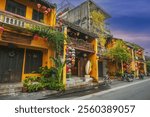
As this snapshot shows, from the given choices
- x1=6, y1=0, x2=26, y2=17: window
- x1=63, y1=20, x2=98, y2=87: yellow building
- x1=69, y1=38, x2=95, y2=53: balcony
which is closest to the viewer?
x1=6, y1=0, x2=26, y2=17: window

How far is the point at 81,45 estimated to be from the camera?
14.2m

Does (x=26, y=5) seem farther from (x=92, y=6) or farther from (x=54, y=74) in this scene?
(x=92, y=6)

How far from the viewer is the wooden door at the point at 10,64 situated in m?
9.82

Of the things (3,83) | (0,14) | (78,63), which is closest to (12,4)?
(0,14)

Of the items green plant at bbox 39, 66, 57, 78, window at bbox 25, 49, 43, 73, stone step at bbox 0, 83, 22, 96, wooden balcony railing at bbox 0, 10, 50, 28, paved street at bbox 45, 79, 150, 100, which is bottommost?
paved street at bbox 45, 79, 150, 100

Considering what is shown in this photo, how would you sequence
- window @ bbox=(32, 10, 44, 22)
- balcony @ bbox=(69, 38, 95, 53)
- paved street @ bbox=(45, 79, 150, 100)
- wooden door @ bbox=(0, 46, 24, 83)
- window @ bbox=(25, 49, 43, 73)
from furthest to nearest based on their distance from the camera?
1. balcony @ bbox=(69, 38, 95, 53)
2. window @ bbox=(32, 10, 44, 22)
3. window @ bbox=(25, 49, 43, 73)
4. wooden door @ bbox=(0, 46, 24, 83)
5. paved street @ bbox=(45, 79, 150, 100)

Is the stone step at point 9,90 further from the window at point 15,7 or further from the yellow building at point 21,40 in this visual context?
the window at point 15,7

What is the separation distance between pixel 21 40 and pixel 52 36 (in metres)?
2.31

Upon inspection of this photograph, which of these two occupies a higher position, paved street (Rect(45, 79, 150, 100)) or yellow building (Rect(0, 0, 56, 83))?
yellow building (Rect(0, 0, 56, 83))

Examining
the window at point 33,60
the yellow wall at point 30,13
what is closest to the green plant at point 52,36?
the window at point 33,60

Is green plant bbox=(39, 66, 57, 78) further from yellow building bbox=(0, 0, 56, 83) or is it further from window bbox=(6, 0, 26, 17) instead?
window bbox=(6, 0, 26, 17)

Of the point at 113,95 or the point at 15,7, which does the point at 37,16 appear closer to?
the point at 15,7

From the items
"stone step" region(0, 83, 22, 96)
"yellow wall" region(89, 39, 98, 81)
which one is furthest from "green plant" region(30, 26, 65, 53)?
"yellow wall" region(89, 39, 98, 81)

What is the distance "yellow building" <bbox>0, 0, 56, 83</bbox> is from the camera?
9.33 meters
